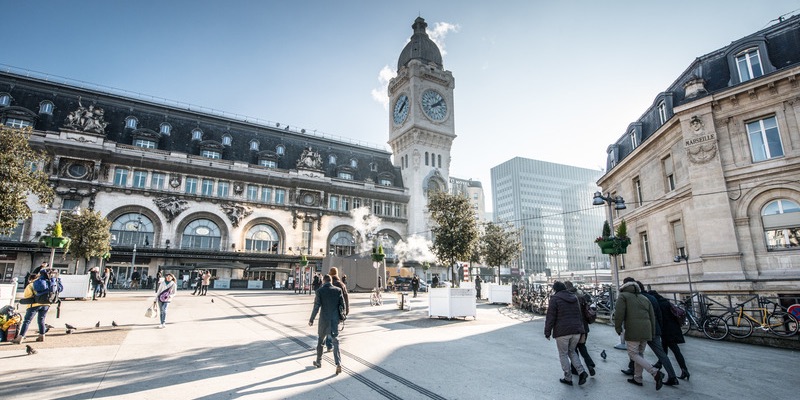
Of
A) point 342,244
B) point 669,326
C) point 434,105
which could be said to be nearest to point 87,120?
point 342,244

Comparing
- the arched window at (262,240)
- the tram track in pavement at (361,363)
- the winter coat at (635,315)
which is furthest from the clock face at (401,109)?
the winter coat at (635,315)

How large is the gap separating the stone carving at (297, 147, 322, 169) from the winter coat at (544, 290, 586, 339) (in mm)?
43562

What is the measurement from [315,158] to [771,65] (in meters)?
42.7

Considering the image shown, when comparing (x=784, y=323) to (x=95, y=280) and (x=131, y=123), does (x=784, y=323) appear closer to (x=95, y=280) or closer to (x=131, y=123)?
(x=95, y=280)

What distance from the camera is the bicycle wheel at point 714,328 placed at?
11562 mm

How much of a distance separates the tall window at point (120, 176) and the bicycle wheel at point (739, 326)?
150ft

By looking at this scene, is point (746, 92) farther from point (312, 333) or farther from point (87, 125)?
point (87, 125)

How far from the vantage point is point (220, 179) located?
139ft

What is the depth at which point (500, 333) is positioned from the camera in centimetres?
1193

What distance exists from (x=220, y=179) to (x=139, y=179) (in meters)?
7.51

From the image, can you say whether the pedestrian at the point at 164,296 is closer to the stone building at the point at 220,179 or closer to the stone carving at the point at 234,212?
the stone building at the point at 220,179

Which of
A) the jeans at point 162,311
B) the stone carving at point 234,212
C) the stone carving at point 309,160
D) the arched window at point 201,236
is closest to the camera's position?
the jeans at point 162,311

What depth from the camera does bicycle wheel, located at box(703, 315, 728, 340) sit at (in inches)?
455

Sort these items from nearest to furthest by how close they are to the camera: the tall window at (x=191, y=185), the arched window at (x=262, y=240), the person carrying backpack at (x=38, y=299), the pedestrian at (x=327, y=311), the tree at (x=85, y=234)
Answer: the pedestrian at (x=327, y=311) → the person carrying backpack at (x=38, y=299) → the tree at (x=85, y=234) → the tall window at (x=191, y=185) → the arched window at (x=262, y=240)
